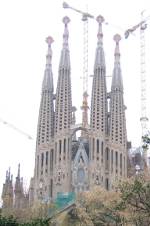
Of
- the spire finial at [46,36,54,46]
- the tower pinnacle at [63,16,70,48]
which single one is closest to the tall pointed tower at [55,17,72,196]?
the tower pinnacle at [63,16,70,48]

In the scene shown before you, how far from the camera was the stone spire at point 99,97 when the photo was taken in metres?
104

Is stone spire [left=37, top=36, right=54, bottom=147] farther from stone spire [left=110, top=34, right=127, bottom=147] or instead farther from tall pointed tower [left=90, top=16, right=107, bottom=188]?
stone spire [left=110, top=34, right=127, bottom=147]

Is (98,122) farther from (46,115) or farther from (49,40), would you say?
(49,40)

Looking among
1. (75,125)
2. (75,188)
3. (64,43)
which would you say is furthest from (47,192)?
(64,43)

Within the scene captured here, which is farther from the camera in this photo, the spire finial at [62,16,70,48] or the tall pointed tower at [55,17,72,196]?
the spire finial at [62,16,70,48]

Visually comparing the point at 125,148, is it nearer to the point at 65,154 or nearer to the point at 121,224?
the point at 65,154

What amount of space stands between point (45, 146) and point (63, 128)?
4.54m

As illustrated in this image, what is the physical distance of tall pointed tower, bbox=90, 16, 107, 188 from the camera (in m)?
102

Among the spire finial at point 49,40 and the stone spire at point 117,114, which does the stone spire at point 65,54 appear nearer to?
the spire finial at point 49,40

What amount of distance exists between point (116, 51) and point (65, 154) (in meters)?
22.1

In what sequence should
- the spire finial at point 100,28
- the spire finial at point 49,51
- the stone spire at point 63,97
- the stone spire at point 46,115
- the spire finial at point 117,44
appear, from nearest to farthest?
the stone spire at point 63,97 → the stone spire at point 46,115 → the spire finial at point 100,28 → the spire finial at point 117,44 → the spire finial at point 49,51

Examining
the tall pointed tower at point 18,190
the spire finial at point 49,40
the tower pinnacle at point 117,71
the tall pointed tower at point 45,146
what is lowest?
the tall pointed tower at point 18,190

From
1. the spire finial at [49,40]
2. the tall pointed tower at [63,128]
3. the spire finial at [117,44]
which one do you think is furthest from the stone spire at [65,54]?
the spire finial at [117,44]

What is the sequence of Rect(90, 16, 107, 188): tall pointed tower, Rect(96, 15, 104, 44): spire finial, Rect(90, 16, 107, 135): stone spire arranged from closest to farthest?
1. Rect(90, 16, 107, 188): tall pointed tower
2. Rect(90, 16, 107, 135): stone spire
3. Rect(96, 15, 104, 44): spire finial
